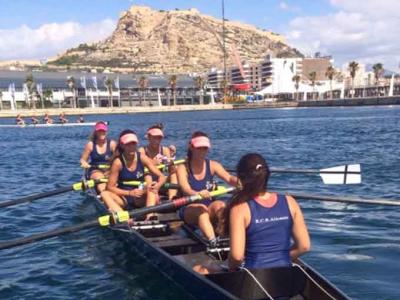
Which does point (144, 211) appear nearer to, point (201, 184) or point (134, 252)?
point (201, 184)

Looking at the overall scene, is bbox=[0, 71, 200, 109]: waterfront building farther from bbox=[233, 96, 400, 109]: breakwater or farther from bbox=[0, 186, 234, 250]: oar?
bbox=[0, 186, 234, 250]: oar

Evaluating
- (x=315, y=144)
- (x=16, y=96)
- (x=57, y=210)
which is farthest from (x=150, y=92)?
(x=57, y=210)

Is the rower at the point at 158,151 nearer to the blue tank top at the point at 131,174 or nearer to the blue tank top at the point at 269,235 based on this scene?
the blue tank top at the point at 131,174

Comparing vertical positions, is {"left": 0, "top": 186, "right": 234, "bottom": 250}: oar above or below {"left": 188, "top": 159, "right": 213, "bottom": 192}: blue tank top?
below

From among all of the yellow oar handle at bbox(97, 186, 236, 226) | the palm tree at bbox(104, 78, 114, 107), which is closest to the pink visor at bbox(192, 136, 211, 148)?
the yellow oar handle at bbox(97, 186, 236, 226)

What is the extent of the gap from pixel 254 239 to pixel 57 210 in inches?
488

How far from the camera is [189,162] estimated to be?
9.97m

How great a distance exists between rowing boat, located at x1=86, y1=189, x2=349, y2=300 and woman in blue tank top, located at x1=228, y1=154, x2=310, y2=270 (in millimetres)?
285

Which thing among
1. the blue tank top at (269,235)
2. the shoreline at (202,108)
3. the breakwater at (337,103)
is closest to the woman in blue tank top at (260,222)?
the blue tank top at (269,235)

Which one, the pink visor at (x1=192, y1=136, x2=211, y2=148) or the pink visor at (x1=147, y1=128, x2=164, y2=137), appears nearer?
the pink visor at (x1=192, y1=136, x2=211, y2=148)

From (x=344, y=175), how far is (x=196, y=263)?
5.64 metres

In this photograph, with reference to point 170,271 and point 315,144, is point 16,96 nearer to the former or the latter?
point 315,144

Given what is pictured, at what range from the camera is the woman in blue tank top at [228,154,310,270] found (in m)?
6.31

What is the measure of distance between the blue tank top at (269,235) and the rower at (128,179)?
5.27 metres
